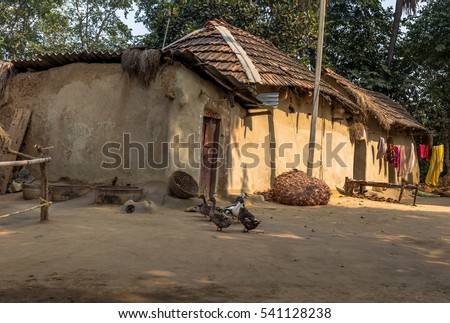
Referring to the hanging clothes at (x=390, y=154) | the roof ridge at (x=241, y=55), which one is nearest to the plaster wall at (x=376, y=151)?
the hanging clothes at (x=390, y=154)

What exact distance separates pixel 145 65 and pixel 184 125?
1427 mm

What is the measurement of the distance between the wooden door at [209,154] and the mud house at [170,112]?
0.08ft

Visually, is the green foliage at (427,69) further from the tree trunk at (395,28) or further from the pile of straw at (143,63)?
the pile of straw at (143,63)

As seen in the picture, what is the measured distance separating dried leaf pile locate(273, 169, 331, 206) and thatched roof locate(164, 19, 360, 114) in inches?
94.1

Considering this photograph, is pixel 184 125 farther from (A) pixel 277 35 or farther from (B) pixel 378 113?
(A) pixel 277 35

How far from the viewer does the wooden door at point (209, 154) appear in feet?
33.6

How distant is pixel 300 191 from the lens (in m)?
11.0

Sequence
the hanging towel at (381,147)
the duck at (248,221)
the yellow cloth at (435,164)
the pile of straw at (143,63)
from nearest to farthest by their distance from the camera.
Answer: the duck at (248,221)
the pile of straw at (143,63)
the hanging towel at (381,147)
the yellow cloth at (435,164)

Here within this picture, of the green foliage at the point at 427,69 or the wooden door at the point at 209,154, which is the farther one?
the green foliage at the point at 427,69

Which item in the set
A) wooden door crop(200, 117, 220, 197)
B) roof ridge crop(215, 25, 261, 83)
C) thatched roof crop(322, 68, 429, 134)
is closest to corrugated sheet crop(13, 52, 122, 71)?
wooden door crop(200, 117, 220, 197)

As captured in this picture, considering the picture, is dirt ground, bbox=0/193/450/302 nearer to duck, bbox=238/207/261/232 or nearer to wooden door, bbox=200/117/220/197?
duck, bbox=238/207/261/232

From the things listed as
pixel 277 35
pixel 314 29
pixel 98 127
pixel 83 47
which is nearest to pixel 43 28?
pixel 83 47

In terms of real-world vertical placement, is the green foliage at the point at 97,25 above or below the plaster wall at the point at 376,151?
above

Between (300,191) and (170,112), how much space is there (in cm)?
388
